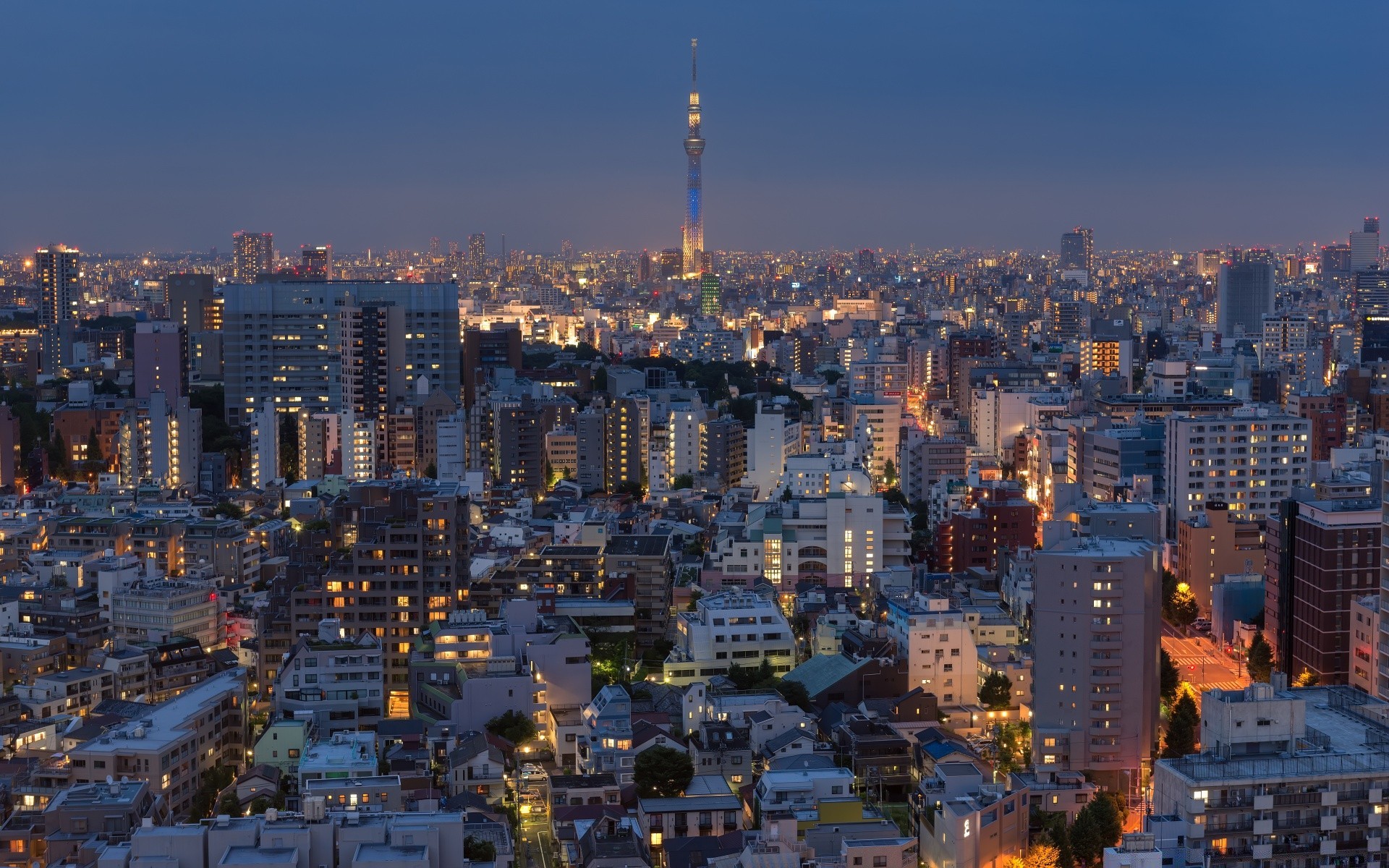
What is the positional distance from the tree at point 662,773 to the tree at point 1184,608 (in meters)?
6.54

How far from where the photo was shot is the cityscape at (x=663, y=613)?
9031 millimetres

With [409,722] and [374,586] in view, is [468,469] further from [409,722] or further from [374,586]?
[409,722]

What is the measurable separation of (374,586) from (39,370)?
2351 cm

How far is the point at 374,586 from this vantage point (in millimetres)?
13094

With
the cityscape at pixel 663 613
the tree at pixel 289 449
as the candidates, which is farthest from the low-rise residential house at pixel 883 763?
the tree at pixel 289 449

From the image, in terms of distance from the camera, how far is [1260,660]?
44.1 ft

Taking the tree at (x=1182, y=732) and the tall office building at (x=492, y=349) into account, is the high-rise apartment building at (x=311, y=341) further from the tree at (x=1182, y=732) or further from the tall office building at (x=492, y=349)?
the tree at (x=1182, y=732)

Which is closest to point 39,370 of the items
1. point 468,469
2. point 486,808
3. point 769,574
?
point 468,469

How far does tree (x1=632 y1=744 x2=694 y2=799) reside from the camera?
1025 centimetres

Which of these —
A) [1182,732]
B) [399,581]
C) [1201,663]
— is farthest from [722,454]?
[1182,732]

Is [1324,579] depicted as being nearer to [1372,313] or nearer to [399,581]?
[399,581]

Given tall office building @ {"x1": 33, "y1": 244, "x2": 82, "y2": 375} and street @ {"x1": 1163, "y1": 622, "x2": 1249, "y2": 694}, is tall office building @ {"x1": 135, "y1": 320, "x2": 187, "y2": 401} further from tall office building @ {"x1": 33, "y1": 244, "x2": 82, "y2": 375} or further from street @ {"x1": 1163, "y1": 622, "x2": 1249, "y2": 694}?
street @ {"x1": 1163, "y1": 622, "x2": 1249, "y2": 694}

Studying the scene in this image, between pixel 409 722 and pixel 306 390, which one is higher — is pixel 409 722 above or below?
below

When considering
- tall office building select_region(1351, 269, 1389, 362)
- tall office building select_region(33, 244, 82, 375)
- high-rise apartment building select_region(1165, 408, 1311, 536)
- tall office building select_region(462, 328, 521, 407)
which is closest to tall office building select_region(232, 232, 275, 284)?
tall office building select_region(33, 244, 82, 375)
